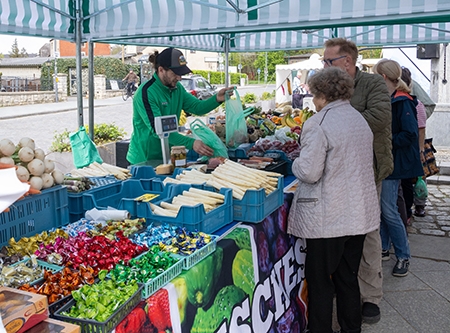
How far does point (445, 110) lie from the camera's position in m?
9.96

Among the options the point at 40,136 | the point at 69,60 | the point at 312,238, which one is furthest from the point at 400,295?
the point at 69,60

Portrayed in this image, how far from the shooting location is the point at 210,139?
13.3 feet

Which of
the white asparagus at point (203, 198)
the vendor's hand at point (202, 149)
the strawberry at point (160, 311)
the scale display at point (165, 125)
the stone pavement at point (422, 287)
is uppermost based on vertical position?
the scale display at point (165, 125)

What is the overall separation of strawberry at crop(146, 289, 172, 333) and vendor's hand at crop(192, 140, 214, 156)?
209cm

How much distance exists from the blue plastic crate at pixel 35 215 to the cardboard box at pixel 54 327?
0.88 metres

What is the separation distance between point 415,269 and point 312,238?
2.19 m

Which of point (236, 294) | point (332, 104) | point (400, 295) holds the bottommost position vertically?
point (400, 295)

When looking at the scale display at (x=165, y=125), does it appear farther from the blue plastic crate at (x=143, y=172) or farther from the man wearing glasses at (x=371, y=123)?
the man wearing glasses at (x=371, y=123)

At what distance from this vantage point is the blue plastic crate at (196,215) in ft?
7.63

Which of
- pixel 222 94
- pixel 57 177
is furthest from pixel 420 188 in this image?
pixel 57 177

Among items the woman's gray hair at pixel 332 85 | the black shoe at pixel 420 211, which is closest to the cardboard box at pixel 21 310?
the woman's gray hair at pixel 332 85

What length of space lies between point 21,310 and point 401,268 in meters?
3.73

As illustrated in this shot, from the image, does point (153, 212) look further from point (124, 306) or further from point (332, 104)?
point (332, 104)

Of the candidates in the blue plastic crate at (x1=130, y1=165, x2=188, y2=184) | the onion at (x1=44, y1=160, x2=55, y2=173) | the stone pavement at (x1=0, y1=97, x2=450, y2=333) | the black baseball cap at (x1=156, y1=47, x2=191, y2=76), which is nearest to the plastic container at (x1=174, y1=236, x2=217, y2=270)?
the onion at (x1=44, y1=160, x2=55, y2=173)
